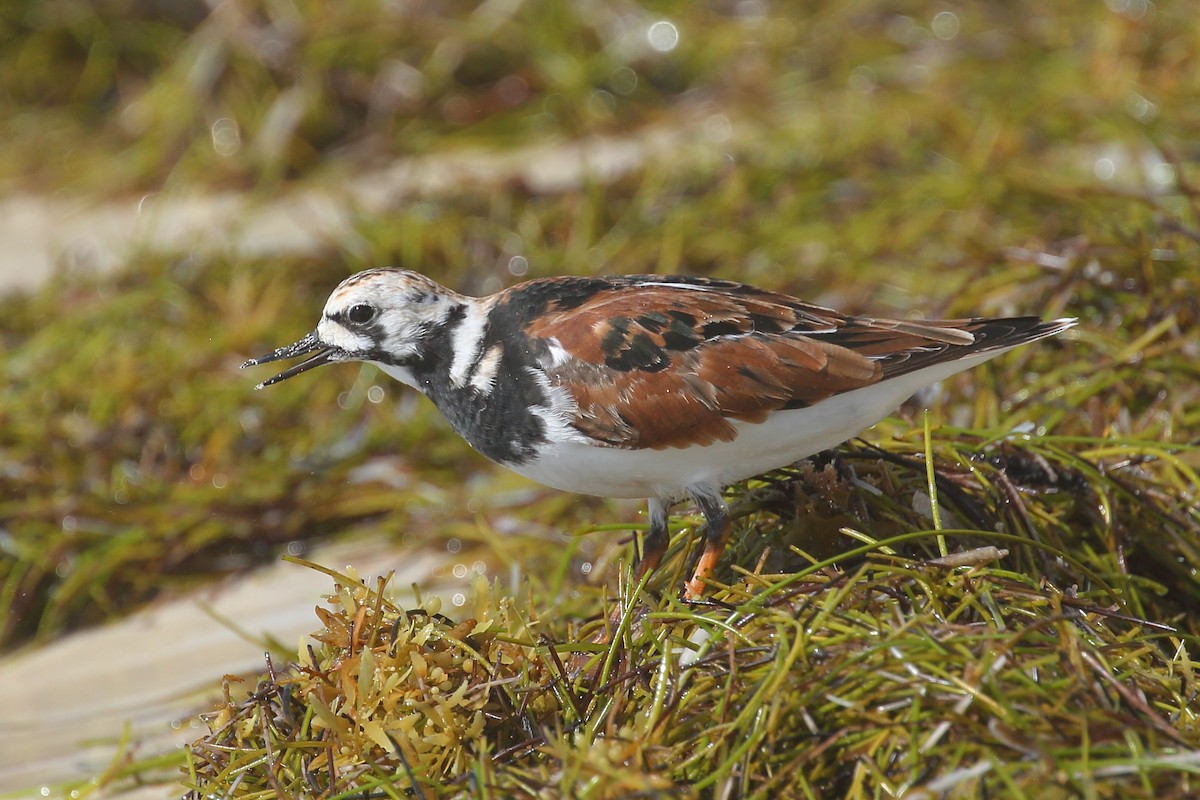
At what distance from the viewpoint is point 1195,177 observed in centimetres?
502

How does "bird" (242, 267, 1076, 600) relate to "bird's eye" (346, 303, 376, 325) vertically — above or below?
below

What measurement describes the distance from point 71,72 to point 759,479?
5.38 m

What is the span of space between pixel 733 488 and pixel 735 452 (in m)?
0.46

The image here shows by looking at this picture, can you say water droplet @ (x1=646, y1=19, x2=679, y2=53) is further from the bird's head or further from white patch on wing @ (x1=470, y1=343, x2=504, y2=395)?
white patch on wing @ (x1=470, y1=343, x2=504, y2=395)

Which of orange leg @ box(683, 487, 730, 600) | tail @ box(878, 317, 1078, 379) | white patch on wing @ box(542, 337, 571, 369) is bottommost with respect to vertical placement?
orange leg @ box(683, 487, 730, 600)

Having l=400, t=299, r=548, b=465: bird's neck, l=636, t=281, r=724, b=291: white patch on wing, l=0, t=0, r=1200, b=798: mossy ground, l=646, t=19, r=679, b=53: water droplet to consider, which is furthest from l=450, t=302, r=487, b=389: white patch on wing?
l=646, t=19, r=679, b=53: water droplet

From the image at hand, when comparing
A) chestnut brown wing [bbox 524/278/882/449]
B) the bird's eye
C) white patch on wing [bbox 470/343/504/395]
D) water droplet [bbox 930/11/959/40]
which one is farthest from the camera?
water droplet [bbox 930/11/959/40]

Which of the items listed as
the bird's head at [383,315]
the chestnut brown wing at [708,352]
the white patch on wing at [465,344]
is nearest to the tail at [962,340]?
the chestnut brown wing at [708,352]

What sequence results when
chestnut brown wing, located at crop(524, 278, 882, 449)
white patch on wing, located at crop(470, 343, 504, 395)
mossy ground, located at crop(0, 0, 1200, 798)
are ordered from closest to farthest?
mossy ground, located at crop(0, 0, 1200, 798) → chestnut brown wing, located at crop(524, 278, 882, 449) → white patch on wing, located at crop(470, 343, 504, 395)

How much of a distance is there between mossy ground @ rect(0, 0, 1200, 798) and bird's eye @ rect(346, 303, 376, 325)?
0.64m

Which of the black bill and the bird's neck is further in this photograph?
the black bill

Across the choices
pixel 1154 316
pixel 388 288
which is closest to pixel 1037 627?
pixel 388 288

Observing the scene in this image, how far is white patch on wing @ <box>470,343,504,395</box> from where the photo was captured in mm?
2902

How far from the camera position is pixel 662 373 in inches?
110
